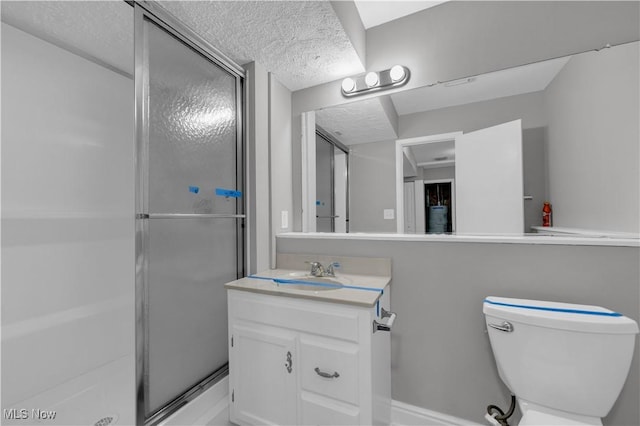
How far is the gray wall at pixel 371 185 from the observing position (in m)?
1.71

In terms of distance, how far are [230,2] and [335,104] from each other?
0.87 meters

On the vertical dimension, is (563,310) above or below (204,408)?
above

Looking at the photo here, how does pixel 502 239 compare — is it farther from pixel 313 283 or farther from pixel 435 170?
pixel 313 283

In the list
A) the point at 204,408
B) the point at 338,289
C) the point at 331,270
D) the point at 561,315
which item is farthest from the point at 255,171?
the point at 561,315

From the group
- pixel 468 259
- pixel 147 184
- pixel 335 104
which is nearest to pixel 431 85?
pixel 335 104

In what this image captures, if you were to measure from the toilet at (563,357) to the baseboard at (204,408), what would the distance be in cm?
146

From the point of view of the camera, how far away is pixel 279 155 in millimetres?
1905

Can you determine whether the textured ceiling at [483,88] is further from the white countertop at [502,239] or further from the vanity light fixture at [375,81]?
the white countertop at [502,239]

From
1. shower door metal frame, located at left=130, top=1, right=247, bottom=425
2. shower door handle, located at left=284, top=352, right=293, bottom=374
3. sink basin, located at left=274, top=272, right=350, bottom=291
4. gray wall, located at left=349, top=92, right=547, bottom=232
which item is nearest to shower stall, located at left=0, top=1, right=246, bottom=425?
shower door metal frame, located at left=130, top=1, right=247, bottom=425

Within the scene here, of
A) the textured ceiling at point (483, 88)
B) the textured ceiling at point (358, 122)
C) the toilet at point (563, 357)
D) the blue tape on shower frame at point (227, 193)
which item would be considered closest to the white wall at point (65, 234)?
the blue tape on shower frame at point (227, 193)

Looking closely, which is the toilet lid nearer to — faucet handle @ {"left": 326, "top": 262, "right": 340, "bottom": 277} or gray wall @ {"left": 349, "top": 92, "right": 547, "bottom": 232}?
gray wall @ {"left": 349, "top": 92, "right": 547, "bottom": 232}

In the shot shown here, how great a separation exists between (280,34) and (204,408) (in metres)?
2.11

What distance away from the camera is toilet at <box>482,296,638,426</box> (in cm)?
96

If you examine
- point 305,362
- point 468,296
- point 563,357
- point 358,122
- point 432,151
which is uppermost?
point 358,122
